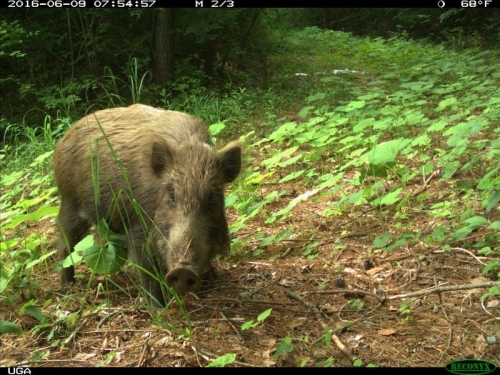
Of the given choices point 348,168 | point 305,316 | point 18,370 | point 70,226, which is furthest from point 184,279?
point 348,168

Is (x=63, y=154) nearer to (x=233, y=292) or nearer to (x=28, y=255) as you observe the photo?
(x=28, y=255)

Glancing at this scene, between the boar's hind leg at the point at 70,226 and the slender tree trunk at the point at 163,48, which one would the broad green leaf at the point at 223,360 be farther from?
the slender tree trunk at the point at 163,48

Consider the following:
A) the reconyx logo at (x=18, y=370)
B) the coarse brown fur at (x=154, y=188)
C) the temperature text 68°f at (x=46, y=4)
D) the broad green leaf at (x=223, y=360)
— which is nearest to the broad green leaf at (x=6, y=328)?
the reconyx logo at (x=18, y=370)

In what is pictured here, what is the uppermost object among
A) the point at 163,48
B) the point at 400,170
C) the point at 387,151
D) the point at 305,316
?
the point at 163,48

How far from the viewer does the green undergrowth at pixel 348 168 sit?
14.1 ft

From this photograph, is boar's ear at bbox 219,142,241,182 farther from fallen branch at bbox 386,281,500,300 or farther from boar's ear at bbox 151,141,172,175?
fallen branch at bbox 386,281,500,300

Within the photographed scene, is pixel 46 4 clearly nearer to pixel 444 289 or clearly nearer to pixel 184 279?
pixel 184 279

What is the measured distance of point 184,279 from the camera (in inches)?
132

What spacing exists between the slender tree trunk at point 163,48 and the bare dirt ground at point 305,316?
6.74 m

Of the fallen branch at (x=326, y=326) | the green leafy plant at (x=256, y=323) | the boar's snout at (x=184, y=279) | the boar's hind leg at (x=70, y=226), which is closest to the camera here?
the fallen branch at (x=326, y=326)

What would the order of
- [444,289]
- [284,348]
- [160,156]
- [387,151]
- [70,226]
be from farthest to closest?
[387,151] → [70,226] → [160,156] → [444,289] → [284,348]

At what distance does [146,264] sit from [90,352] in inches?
32.5

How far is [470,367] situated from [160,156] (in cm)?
246

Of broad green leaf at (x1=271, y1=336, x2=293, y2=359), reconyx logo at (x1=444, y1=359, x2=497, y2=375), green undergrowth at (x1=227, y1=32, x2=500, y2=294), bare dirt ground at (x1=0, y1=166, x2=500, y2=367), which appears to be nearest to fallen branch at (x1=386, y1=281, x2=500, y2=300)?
bare dirt ground at (x1=0, y1=166, x2=500, y2=367)
